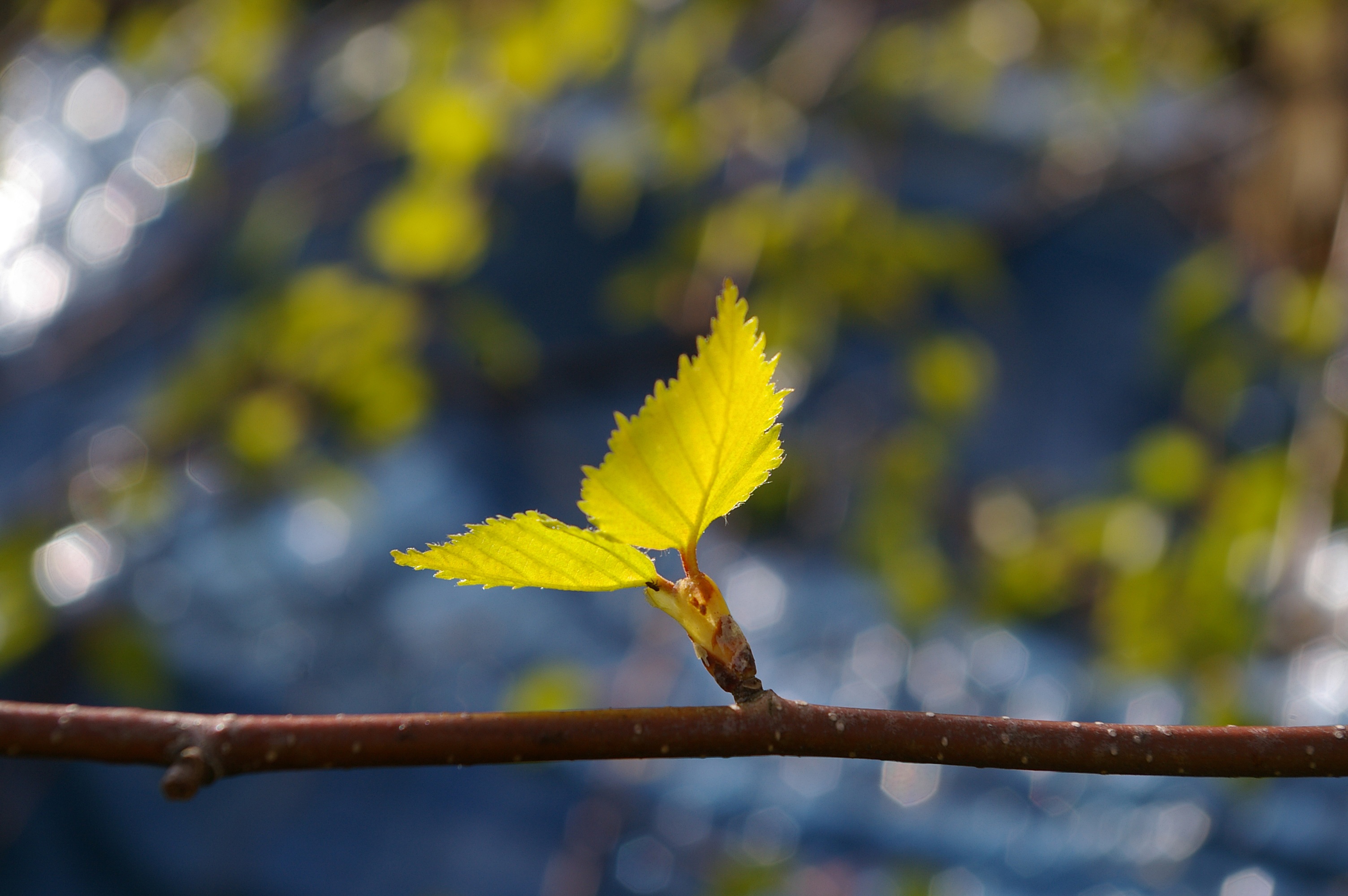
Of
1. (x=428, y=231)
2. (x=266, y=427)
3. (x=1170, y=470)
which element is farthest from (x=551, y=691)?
(x=1170, y=470)

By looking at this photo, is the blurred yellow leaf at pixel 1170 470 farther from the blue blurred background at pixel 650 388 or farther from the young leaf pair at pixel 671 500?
the young leaf pair at pixel 671 500

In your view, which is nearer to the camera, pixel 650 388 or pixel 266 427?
pixel 266 427

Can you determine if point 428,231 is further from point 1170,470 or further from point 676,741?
point 676,741

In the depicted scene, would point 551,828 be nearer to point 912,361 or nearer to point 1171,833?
point 1171,833

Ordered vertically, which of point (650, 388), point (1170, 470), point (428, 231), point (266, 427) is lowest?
point (1170, 470)

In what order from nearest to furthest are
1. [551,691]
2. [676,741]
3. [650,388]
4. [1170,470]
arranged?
[676,741] < [551,691] < [1170,470] < [650,388]

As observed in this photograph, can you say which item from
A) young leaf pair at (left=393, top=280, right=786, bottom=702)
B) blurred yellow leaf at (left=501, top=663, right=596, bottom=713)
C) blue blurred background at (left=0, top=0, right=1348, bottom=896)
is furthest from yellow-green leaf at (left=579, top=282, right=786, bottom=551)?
blurred yellow leaf at (left=501, top=663, right=596, bottom=713)

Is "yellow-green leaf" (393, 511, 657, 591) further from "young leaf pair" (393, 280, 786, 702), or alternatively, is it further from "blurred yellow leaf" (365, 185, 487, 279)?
"blurred yellow leaf" (365, 185, 487, 279)
